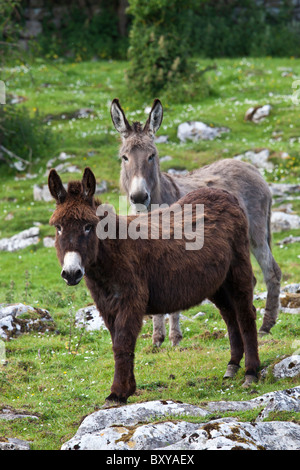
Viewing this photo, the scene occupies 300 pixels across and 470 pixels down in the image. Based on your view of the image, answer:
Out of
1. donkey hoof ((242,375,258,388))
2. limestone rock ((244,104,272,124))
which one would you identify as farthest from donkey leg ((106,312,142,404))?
limestone rock ((244,104,272,124))

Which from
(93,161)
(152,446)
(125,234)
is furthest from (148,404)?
(93,161)

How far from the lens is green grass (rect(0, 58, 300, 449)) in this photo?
647 cm

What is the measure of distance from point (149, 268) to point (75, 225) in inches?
37.1

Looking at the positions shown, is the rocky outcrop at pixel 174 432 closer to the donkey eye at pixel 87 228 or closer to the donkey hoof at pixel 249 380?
the donkey hoof at pixel 249 380

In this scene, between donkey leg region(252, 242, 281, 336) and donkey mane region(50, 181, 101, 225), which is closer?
donkey mane region(50, 181, 101, 225)

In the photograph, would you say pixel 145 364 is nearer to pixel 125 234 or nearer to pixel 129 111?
pixel 125 234

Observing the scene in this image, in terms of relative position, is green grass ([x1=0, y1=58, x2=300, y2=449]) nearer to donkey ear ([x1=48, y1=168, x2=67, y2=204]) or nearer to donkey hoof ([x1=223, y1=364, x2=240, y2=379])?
donkey hoof ([x1=223, y1=364, x2=240, y2=379])

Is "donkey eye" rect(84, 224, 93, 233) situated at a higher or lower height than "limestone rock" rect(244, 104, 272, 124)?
higher

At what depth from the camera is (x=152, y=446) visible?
181 inches

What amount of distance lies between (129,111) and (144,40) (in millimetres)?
2755

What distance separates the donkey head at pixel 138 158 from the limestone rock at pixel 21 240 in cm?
652

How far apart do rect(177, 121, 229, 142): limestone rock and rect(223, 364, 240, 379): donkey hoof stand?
1241cm

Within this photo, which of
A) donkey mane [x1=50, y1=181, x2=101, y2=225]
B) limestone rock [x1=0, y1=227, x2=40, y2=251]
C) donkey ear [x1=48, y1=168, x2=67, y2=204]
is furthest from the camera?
limestone rock [x1=0, y1=227, x2=40, y2=251]

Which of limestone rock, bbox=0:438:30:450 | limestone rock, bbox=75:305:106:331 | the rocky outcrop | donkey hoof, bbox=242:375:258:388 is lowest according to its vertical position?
limestone rock, bbox=75:305:106:331
